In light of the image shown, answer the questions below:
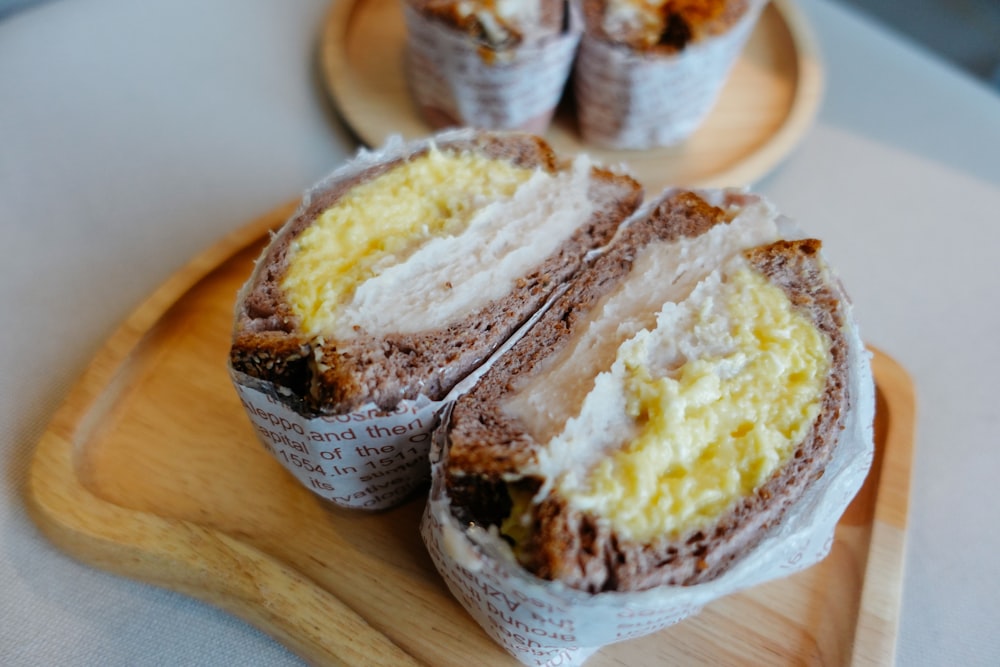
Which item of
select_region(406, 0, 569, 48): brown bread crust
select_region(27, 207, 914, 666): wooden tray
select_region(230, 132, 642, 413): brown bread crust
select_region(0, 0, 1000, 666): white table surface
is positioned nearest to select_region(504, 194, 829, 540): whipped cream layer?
→ select_region(230, 132, 642, 413): brown bread crust

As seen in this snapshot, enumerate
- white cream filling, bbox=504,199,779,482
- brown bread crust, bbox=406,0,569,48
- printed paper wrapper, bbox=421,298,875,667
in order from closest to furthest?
1. printed paper wrapper, bbox=421,298,875,667
2. white cream filling, bbox=504,199,779,482
3. brown bread crust, bbox=406,0,569,48

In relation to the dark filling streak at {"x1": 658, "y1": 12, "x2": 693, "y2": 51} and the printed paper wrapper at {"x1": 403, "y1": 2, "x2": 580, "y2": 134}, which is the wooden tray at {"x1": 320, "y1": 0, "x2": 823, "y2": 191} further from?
the dark filling streak at {"x1": 658, "y1": 12, "x2": 693, "y2": 51}

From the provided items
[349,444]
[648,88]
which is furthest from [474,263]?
[648,88]

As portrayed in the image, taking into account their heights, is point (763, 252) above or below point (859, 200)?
above

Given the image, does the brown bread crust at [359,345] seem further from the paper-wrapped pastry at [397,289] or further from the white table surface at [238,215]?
the white table surface at [238,215]

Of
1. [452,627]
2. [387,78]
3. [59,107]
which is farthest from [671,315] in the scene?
[59,107]

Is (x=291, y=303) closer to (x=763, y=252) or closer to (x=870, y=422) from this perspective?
(x=763, y=252)

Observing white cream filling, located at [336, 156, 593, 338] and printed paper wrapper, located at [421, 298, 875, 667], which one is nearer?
printed paper wrapper, located at [421, 298, 875, 667]

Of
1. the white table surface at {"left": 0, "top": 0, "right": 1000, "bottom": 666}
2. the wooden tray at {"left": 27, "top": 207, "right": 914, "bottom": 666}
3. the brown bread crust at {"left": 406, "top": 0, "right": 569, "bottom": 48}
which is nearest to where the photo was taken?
the wooden tray at {"left": 27, "top": 207, "right": 914, "bottom": 666}
